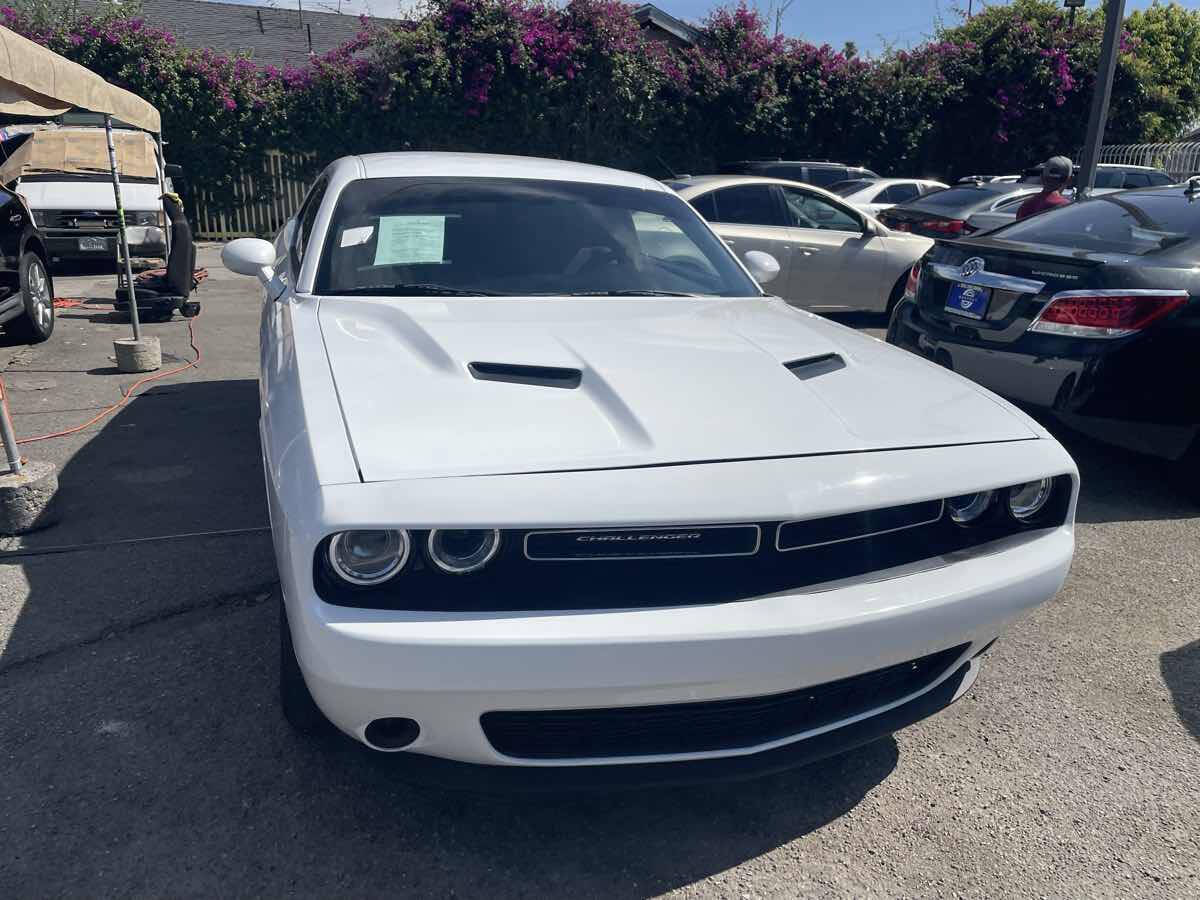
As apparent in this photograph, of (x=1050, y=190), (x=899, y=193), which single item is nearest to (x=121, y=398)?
(x=1050, y=190)

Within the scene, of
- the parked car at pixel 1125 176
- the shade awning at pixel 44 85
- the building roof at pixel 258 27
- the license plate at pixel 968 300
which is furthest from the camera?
the building roof at pixel 258 27

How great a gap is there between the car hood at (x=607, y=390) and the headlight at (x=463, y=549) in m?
0.12

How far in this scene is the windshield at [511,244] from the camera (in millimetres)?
3262

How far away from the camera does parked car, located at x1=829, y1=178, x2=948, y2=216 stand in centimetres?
1441

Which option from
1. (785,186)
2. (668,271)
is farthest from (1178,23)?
(668,271)

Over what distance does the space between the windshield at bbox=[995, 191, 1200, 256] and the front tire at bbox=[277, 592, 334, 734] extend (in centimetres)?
432

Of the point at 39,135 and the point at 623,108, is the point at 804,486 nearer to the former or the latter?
the point at 39,135

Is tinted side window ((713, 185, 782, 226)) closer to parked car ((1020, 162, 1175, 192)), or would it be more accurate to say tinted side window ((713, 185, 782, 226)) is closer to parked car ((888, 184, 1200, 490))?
parked car ((888, 184, 1200, 490))

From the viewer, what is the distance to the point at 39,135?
11.9 metres

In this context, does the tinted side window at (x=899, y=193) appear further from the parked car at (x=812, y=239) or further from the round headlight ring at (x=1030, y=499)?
the round headlight ring at (x=1030, y=499)

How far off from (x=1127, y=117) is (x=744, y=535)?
26250 mm

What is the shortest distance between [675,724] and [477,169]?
2544mm

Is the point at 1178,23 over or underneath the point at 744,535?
over

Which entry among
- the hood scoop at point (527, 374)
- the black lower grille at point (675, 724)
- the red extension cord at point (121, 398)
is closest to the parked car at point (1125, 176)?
the red extension cord at point (121, 398)
